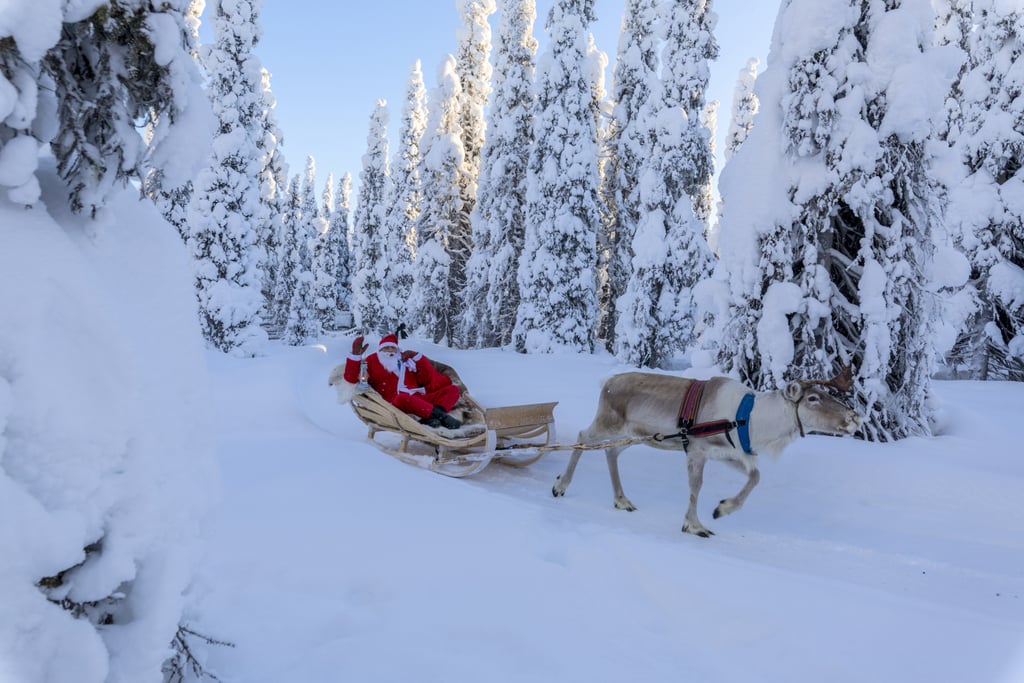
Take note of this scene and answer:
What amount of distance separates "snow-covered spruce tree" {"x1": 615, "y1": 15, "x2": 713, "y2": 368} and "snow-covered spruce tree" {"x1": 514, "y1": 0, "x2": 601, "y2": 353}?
2.99 m

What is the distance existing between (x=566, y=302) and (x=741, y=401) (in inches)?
615

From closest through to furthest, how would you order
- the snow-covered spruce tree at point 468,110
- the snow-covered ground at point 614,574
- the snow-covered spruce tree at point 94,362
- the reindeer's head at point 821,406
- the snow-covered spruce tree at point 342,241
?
1. the snow-covered spruce tree at point 94,362
2. the snow-covered ground at point 614,574
3. the reindeer's head at point 821,406
4. the snow-covered spruce tree at point 468,110
5. the snow-covered spruce tree at point 342,241

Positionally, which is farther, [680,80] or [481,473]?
[680,80]

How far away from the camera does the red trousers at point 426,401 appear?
7.29m

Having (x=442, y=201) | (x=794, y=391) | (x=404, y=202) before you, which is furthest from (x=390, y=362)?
(x=404, y=202)

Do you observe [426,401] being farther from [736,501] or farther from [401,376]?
[736,501]

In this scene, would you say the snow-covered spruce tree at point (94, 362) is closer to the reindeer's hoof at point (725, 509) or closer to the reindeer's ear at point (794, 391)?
the reindeer's hoof at point (725, 509)

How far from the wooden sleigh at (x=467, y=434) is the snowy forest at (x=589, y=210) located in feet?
8.97

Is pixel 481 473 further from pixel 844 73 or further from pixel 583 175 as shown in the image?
pixel 583 175

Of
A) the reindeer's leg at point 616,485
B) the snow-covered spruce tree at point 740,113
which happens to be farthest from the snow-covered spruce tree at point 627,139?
the reindeer's leg at point 616,485

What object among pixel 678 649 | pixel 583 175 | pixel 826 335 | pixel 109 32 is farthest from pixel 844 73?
pixel 583 175

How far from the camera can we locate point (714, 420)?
5223 mm

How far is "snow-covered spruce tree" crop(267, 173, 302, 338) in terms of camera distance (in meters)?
39.6

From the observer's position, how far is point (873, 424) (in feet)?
23.6
